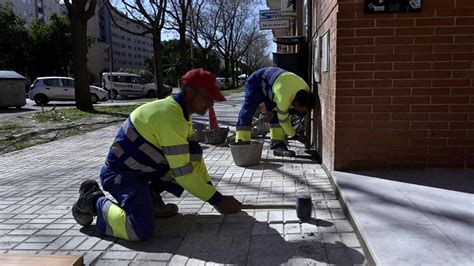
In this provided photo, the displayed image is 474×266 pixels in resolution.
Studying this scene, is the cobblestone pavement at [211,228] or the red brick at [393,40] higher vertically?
the red brick at [393,40]

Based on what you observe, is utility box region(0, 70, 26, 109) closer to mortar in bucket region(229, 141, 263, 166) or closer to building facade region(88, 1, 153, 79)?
mortar in bucket region(229, 141, 263, 166)

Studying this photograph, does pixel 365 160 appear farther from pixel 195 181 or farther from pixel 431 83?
pixel 195 181

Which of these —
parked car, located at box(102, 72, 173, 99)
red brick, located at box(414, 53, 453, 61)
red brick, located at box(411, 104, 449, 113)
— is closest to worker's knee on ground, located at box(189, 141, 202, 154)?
red brick, located at box(411, 104, 449, 113)

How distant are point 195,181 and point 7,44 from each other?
4736 cm

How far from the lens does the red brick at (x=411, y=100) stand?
4.55m

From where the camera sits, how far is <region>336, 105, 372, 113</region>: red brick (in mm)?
4657

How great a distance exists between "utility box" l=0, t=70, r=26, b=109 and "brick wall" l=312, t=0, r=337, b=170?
18.2 m

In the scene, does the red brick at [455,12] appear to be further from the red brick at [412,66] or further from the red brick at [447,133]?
the red brick at [447,133]

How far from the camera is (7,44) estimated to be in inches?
1735

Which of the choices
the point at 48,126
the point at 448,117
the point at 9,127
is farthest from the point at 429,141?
the point at 9,127

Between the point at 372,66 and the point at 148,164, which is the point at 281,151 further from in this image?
the point at 148,164

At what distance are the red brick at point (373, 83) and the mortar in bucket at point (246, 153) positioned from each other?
1890 millimetres

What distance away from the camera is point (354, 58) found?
462cm

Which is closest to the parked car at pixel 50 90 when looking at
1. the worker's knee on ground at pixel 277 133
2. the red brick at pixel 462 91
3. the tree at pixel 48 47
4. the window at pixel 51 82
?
the window at pixel 51 82
